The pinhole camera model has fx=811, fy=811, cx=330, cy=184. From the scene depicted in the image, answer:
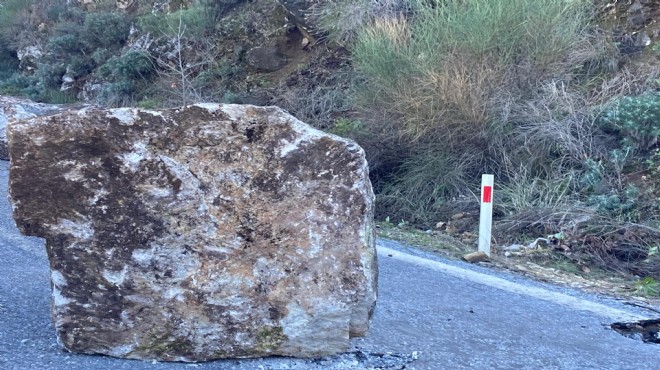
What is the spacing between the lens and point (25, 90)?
22203mm

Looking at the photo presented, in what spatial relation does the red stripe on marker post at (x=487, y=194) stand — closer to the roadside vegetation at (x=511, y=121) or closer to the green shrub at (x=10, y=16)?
the roadside vegetation at (x=511, y=121)

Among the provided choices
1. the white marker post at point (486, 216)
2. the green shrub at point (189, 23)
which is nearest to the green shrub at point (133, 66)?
the green shrub at point (189, 23)

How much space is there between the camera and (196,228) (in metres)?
Result: 3.79

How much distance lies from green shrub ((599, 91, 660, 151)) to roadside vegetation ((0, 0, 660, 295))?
2cm

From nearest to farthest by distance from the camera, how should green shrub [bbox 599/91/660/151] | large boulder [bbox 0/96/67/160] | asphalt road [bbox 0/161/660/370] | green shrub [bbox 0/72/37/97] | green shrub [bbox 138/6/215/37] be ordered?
asphalt road [bbox 0/161/660/370]
green shrub [bbox 599/91/660/151]
large boulder [bbox 0/96/67/160]
green shrub [bbox 138/6/215/37]
green shrub [bbox 0/72/37/97]

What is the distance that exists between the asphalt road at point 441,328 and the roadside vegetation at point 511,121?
1856 millimetres

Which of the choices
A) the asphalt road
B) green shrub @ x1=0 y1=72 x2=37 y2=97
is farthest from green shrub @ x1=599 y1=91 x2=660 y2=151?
green shrub @ x1=0 y1=72 x2=37 y2=97

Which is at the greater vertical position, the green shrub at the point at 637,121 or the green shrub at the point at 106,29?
the green shrub at the point at 106,29

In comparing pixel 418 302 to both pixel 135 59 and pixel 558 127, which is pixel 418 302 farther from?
pixel 135 59

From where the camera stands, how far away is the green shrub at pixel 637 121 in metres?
10.2

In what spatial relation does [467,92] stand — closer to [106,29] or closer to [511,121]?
[511,121]

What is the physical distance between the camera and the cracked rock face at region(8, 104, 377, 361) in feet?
12.2

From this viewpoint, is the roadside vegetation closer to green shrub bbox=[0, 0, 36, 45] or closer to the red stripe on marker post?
the red stripe on marker post

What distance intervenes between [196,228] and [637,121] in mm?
8004
